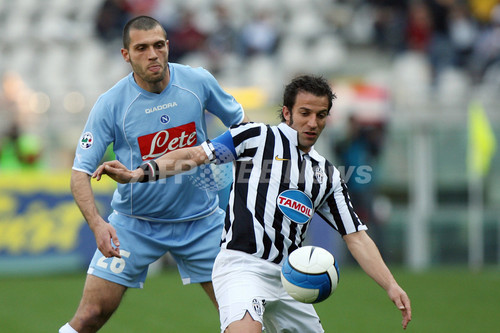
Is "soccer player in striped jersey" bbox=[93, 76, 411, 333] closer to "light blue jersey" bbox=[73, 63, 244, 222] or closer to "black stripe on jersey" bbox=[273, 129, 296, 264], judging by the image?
"black stripe on jersey" bbox=[273, 129, 296, 264]

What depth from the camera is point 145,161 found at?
5.79 metres

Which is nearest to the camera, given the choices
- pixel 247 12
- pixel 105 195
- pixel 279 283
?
pixel 279 283

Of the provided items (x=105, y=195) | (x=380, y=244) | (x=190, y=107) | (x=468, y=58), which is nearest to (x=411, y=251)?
(x=380, y=244)

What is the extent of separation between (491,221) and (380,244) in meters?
2.02

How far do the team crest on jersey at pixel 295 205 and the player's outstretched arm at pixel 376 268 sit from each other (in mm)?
367

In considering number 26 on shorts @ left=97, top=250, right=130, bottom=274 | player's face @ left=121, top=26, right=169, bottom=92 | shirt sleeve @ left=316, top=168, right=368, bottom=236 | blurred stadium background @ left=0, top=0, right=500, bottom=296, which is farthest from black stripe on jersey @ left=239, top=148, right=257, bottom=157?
blurred stadium background @ left=0, top=0, right=500, bottom=296

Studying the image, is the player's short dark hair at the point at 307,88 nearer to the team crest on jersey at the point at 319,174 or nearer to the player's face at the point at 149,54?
the team crest on jersey at the point at 319,174

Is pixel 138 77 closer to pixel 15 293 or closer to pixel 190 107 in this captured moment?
pixel 190 107

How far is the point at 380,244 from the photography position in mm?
14148

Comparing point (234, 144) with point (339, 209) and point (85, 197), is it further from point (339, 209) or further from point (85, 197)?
point (85, 197)

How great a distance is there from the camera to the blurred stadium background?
12742 millimetres

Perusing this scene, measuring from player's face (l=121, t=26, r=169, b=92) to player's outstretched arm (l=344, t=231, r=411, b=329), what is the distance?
1.64 m

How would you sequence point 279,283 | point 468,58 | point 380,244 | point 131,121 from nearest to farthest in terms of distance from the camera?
point 279,283
point 131,121
point 380,244
point 468,58

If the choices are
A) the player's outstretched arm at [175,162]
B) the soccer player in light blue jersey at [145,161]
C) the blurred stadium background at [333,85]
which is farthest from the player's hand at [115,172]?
the blurred stadium background at [333,85]
